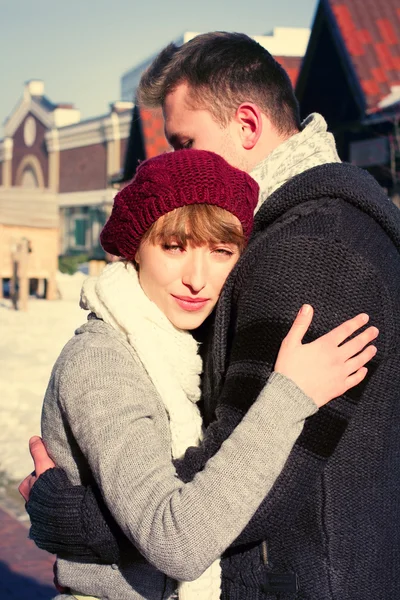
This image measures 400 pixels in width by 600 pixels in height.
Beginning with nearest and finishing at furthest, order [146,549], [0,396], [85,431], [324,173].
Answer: [146,549] → [85,431] → [324,173] → [0,396]

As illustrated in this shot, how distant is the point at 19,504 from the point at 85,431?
4442 mm

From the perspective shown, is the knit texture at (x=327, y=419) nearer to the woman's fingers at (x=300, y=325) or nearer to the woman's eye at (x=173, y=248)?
the woman's fingers at (x=300, y=325)

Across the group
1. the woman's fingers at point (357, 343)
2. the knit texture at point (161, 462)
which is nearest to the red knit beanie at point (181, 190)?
the knit texture at point (161, 462)

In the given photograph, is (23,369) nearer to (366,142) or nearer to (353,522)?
(366,142)

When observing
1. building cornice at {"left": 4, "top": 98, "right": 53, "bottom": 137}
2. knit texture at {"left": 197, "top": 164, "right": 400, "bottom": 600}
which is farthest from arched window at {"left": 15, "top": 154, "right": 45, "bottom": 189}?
knit texture at {"left": 197, "top": 164, "right": 400, "bottom": 600}

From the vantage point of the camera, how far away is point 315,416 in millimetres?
1859

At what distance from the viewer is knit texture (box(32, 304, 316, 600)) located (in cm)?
177

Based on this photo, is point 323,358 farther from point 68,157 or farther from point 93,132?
point 68,157

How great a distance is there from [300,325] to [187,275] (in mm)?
375

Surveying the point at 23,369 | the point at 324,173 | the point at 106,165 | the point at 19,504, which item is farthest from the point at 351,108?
the point at 106,165

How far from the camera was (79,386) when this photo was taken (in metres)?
1.95

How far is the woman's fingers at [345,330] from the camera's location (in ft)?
6.05

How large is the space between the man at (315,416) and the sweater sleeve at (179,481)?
0.19ft

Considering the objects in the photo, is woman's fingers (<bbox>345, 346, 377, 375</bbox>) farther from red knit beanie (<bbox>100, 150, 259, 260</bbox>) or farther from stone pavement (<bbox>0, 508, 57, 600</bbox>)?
stone pavement (<bbox>0, 508, 57, 600</bbox>)
